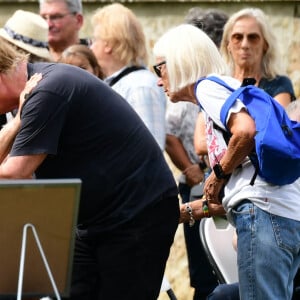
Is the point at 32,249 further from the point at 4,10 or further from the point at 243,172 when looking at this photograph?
the point at 4,10

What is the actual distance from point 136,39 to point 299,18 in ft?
5.71

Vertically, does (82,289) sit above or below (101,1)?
below

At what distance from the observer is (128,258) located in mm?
4551

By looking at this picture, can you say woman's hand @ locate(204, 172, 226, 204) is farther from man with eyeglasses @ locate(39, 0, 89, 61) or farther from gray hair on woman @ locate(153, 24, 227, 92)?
man with eyeglasses @ locate(39, 0, 89, 61)

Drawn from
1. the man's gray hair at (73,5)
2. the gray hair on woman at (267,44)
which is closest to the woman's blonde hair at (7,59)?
the gray hair on woman at (267,44)

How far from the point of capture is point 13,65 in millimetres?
4445

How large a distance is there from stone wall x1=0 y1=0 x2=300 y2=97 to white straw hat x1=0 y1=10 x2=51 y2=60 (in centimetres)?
125

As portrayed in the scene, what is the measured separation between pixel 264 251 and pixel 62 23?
289cm

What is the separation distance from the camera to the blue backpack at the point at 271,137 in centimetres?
Result: 472

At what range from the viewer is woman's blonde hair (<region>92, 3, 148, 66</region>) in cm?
638

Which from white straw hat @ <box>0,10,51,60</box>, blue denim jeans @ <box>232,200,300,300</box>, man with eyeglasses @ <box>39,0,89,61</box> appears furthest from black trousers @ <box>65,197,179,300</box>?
man with eyeglasses @ <box>39,0,89,61</box>

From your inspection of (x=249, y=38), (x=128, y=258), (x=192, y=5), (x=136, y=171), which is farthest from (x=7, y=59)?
(x=192, y=5)

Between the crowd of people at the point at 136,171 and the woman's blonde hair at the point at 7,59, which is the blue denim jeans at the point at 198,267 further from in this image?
the woman's blonde hair at the point at 7,59

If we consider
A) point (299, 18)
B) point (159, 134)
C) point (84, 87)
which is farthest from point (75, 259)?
point (299, 18)
